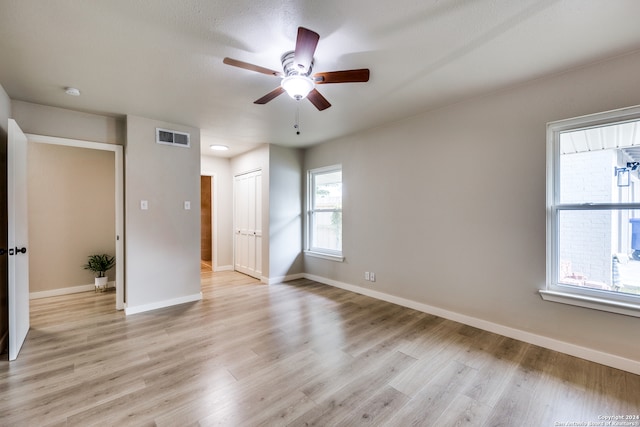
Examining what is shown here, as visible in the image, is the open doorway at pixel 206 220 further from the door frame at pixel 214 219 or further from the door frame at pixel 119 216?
the door frame at pixel 119 216

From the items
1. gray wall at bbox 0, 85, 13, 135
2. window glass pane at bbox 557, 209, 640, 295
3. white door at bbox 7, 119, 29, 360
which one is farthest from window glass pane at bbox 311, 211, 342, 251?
gray wall at bbox 0, 85, 13, 135

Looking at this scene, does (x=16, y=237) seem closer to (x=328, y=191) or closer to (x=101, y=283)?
(x=101, y=283)

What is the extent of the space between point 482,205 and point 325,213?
260cm

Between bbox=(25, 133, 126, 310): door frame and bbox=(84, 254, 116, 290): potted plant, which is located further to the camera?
bbox=(84, 254, 116, 290): potted plant

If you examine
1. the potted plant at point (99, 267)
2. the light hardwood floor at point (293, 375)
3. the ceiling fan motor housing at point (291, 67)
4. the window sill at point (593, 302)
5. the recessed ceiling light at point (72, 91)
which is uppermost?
the recessed ceiling light at point (72, 91)

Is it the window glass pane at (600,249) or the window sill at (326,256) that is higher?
the window glass pane at (600,249)

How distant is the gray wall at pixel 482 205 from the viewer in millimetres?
2355

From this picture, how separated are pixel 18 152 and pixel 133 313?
206 cm

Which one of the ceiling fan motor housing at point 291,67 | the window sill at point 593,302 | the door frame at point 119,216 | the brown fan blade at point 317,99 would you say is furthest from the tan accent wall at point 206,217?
the window sill at point 593,302

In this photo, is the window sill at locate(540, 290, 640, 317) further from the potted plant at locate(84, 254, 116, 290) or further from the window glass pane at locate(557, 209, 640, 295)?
the potted plant at locate(84, 254, 116, 290)

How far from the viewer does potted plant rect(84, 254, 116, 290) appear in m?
4.38

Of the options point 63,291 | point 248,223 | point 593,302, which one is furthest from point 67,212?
point 593,302

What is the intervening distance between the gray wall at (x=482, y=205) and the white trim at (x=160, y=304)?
2484mm

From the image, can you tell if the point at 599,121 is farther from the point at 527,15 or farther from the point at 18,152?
the point at 18,152
